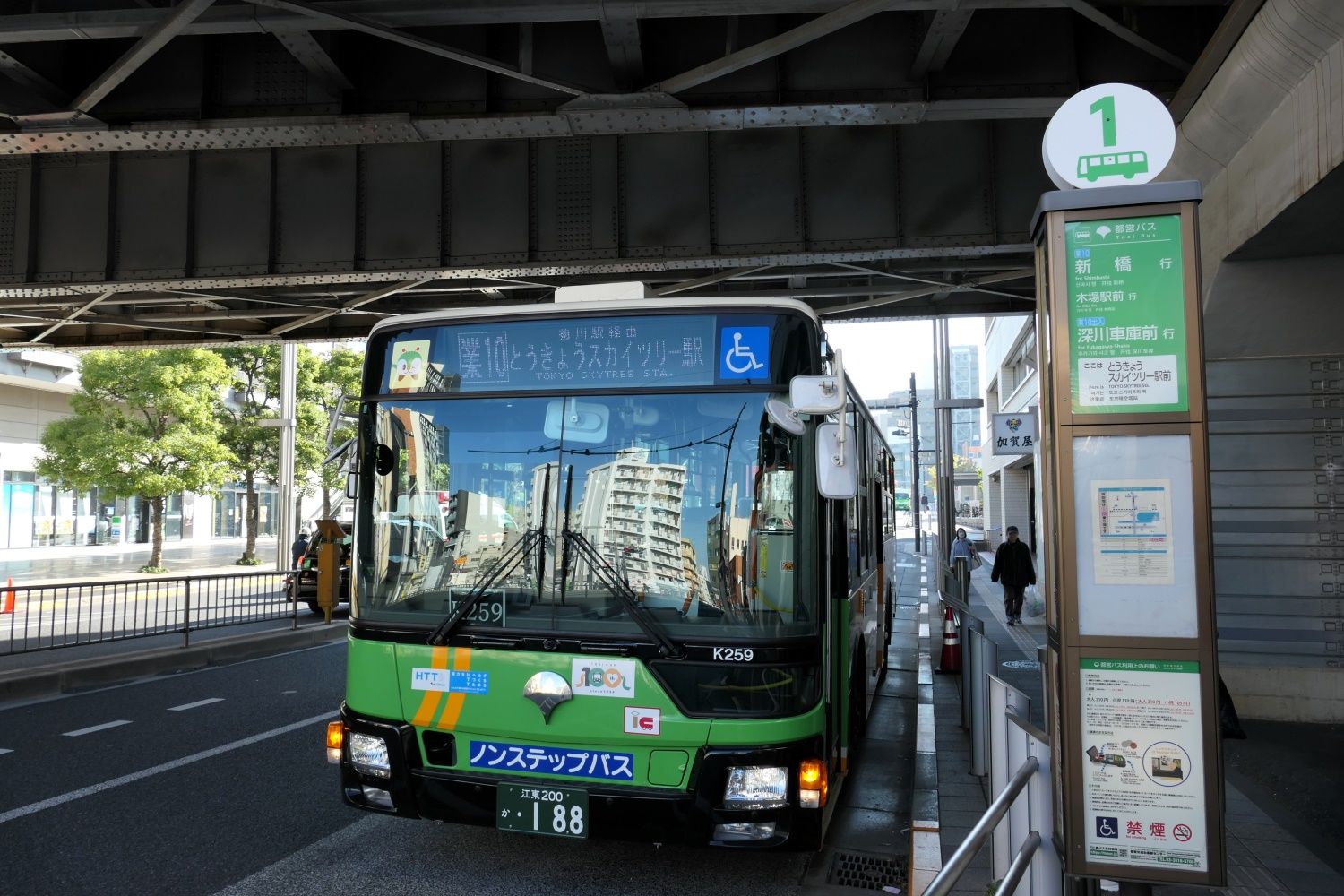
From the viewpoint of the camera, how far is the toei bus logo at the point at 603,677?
4500 mm

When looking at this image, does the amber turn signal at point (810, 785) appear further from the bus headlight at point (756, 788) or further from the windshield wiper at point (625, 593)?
the windshield wiper at point (625, 593)

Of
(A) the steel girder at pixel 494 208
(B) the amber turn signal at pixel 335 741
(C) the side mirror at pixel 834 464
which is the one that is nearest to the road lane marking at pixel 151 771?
(B) the amber turn signal at pixel 335 741

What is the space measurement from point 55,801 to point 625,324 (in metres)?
5.26

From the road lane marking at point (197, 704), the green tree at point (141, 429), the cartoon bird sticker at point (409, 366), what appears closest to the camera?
the cartoon bird sticker at point (409, 366)

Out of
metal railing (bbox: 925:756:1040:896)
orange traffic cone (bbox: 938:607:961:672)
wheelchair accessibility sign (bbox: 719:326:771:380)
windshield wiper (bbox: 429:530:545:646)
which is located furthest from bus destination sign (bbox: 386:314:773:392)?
orange traffic cone (bbox: 938:607:961:672)

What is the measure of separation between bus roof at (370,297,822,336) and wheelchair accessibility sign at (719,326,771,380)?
0.14 m

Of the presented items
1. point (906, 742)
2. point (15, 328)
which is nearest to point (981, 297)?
point (906, 742)

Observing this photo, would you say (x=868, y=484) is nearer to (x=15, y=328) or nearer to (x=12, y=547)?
(x=15, y=328)

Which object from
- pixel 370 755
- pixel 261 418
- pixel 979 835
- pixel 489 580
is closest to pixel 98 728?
pixel 370 755

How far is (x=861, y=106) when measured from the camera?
852 centimetres

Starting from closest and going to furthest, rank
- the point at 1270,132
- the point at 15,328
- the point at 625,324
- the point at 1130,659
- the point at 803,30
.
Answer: the point at 1130,659, the point at 625,324, the point at 1270,132, the point at 803,30, the point at 15,328

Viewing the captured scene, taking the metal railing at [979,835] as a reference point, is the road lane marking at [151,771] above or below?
below

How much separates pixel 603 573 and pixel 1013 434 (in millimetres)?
9297

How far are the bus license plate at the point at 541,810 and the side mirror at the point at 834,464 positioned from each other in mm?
1868
